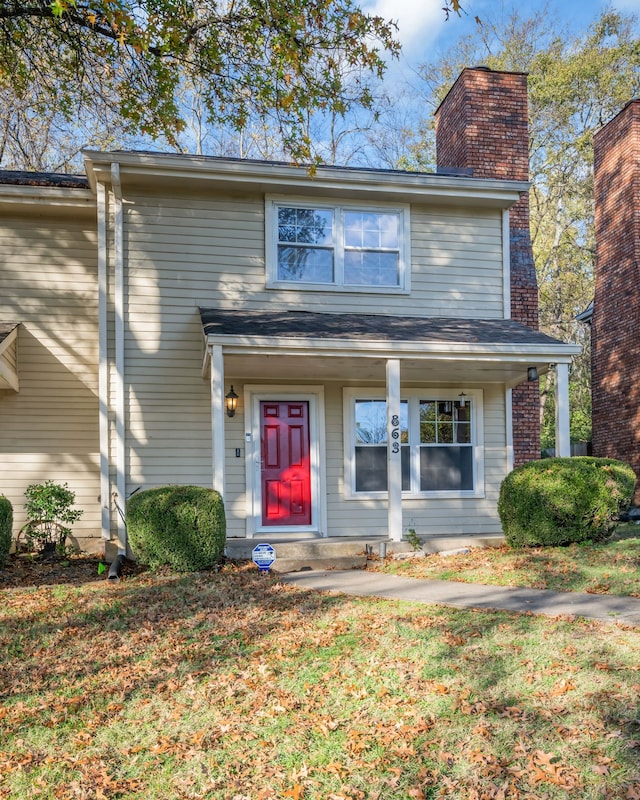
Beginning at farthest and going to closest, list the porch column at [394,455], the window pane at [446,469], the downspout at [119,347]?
the window pane at [446,469], the downspout at [119,347], the porch column at [394,455]

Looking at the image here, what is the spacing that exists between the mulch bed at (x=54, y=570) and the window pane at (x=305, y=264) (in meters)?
4.60

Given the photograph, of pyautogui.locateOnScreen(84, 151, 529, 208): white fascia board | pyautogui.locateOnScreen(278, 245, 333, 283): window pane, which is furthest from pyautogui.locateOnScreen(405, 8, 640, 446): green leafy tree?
pyautogui.locateOnScreen(278, 245, 333, 283): window pane

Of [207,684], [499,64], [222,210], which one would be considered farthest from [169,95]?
[499,64]

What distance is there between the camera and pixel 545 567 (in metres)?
7.59

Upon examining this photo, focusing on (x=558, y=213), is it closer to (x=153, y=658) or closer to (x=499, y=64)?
(x=499, y=64)

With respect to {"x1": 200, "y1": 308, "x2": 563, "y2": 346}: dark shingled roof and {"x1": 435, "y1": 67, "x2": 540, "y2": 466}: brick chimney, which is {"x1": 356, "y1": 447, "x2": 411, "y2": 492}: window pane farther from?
{"x1": 435, "y1": 67, "x2": 540, "y2": 466}: brick chimney

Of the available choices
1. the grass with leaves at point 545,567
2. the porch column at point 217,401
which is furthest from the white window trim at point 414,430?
the porch column at point 217,401

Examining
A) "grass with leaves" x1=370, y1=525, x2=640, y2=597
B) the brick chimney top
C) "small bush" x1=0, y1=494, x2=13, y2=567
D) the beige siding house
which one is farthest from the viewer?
the brick chimney top

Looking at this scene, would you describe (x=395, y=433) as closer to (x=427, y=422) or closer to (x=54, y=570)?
(x=427, y=422)

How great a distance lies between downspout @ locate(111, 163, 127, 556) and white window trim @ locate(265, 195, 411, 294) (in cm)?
204

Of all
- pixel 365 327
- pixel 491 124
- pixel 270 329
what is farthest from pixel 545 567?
pixel 491 124

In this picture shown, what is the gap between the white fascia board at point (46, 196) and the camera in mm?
9641

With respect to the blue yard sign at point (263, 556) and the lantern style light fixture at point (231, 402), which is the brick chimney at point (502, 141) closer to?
the lantern style light fixture at point (231, 402)

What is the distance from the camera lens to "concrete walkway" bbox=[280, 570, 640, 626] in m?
5.78
